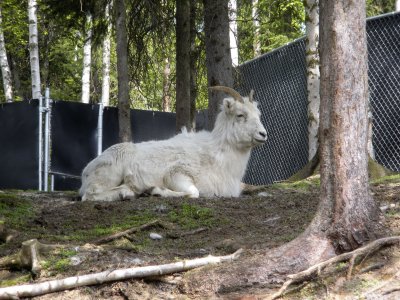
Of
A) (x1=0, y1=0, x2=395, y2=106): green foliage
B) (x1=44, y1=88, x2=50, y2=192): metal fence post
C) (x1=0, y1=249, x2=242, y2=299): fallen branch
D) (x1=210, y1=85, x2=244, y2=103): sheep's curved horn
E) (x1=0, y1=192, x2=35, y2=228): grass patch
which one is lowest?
(x1=0, y1=249, x2=242, y2=299): fallen branch

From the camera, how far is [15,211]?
8414 millimetres

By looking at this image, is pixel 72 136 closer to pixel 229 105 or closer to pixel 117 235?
pixel 229 105

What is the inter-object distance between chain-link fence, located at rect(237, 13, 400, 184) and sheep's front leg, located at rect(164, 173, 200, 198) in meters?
3.73

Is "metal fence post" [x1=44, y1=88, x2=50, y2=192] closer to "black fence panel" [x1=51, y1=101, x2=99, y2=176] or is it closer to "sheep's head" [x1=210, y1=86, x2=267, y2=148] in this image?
"black fence panel" [x1=51, y1=101, x2=99, y2=176]

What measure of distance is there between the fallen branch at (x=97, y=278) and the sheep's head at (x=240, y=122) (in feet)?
17.4

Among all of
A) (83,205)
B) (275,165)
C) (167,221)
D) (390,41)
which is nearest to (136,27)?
→ (275,165)

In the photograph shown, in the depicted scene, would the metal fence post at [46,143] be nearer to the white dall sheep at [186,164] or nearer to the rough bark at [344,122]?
the white dall sheep at [186,164]

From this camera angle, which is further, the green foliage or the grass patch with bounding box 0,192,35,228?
the green foliage

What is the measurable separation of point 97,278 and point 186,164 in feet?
17.4

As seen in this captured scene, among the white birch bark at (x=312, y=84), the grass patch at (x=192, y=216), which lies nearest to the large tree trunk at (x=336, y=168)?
the grass patch at (x=192, y=216)

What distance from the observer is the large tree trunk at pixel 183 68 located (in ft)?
43.2

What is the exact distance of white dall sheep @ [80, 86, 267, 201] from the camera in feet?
33.5

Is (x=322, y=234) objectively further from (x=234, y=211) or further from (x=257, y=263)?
(x=234, y=211)

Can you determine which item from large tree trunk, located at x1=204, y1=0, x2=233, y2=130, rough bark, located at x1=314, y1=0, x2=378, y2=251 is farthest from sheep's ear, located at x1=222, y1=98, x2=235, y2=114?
rough bark, located at x1=314, y1=0, x2=378, y2=251
